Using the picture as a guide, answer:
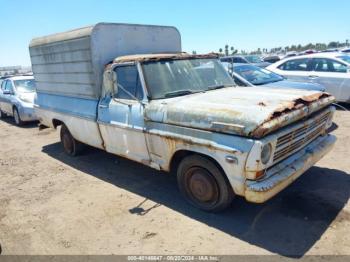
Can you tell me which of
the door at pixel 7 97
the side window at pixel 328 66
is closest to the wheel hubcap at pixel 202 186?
the side window at pixel 328 66

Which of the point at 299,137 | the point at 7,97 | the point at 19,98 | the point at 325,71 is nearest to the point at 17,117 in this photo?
the point at 19,98

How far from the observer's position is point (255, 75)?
852cm

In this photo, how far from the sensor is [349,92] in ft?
30.2

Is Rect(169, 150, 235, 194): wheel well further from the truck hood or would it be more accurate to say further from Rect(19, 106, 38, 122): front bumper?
Rect(19, 106, 38, 122): front bumper

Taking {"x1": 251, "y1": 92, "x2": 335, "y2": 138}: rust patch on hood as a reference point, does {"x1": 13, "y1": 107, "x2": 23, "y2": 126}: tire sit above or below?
below

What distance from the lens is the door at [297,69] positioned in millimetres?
9859

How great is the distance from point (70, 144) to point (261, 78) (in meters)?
4.99

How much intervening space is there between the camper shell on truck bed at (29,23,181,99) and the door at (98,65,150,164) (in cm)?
57

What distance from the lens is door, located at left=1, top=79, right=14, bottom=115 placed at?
36.8ft

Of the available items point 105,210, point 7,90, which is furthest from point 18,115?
point 105,210

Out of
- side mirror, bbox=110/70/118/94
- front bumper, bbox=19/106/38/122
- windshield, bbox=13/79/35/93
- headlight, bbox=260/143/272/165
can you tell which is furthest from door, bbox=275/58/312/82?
windshield, bbox=13/79/35/93

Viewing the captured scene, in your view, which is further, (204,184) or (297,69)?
(297,69)

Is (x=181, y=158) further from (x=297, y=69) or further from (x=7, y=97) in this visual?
(x=7, y=97)

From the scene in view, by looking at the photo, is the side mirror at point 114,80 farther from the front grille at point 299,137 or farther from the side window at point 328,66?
the side window at point 328,66
